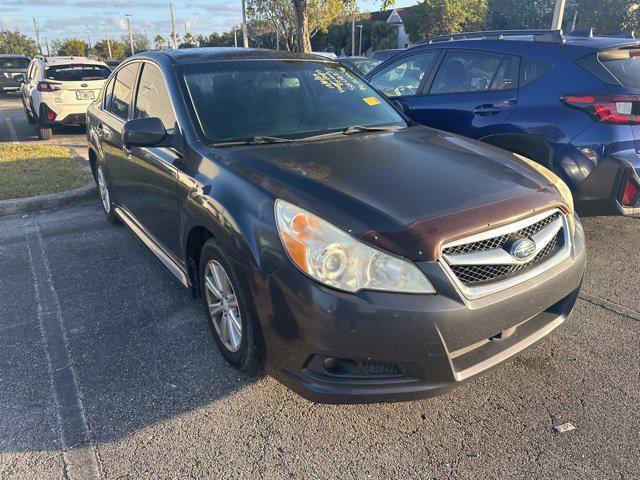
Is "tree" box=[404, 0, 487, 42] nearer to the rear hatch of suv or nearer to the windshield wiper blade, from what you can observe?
the rear hatch of suv

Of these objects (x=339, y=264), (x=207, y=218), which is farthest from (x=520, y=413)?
(x=207, y=218)

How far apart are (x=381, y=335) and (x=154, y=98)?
98.5 inches

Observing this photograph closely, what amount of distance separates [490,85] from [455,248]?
9.89 feet

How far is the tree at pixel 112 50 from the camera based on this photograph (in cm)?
6738

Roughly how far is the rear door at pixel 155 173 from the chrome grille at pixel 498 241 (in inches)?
70.4

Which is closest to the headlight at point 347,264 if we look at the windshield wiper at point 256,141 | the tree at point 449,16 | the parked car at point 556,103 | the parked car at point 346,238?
the parked car at point 346,238

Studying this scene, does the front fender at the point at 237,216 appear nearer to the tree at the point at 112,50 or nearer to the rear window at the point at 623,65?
the rear window at the point at 623,65

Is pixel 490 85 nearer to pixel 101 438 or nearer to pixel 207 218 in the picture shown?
pixel 207 218

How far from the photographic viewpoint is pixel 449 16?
132 ft

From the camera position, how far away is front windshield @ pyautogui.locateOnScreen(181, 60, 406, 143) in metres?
3.12

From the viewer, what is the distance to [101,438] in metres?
2.34

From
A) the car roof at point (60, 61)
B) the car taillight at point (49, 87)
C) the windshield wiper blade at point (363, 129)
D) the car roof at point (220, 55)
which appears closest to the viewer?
the windshield wiper blade at point (363, 129)

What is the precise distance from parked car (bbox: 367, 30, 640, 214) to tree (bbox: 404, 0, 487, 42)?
38.5m

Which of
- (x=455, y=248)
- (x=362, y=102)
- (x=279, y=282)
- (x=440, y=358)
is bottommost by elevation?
(x=440, y=358)
